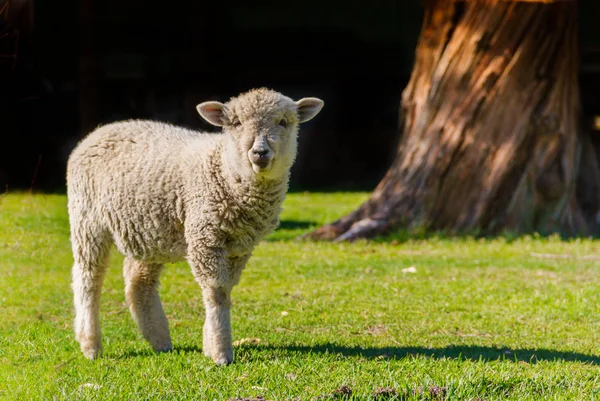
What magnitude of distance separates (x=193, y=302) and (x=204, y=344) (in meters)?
2.13

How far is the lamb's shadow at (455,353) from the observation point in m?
6.09

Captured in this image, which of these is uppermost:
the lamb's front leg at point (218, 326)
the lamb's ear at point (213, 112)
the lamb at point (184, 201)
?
the lamb's ear at point (213, 112)

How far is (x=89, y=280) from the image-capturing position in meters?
6.13

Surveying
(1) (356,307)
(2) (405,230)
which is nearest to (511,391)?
(1) (356,307)

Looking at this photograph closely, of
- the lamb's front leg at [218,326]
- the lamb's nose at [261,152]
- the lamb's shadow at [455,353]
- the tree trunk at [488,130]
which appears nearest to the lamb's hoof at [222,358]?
the lamb's front leg at [218,326]

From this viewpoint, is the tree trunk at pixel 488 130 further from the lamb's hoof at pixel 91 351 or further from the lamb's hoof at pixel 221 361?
the lamb's hoof at pixel 221 361

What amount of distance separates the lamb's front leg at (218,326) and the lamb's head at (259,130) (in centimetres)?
74

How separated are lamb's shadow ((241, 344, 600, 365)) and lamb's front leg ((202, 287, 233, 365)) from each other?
0.53 meters

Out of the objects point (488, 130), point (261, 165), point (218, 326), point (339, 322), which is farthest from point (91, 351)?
point (488, 130)

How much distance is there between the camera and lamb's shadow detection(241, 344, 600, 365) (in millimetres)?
6090

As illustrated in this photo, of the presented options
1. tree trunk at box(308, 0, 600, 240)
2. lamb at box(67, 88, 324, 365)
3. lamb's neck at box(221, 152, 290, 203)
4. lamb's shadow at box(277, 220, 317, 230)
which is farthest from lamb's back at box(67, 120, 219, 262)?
lamb's shadow at box(277, 220, 317, 230)

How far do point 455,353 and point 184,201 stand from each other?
198 cm

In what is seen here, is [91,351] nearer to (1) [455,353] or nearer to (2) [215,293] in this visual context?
(2) [215,293]

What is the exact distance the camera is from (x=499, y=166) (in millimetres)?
11047
